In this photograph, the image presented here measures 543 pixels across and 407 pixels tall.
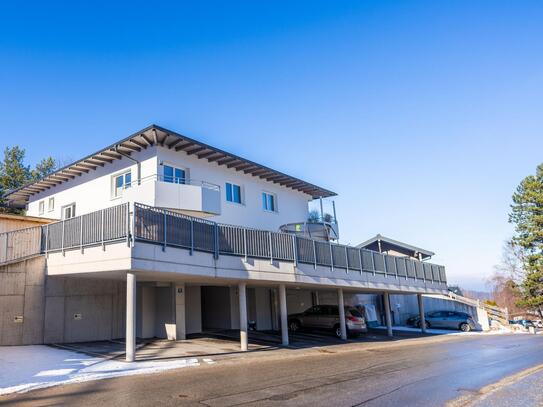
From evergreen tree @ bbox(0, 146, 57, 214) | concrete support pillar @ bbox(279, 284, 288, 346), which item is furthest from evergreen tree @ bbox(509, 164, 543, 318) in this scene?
evergreen tree @ bbox(0, 146, 57, 214)

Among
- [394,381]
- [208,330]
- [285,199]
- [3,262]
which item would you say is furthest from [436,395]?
[285,199]

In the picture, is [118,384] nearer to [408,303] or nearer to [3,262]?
[3,262]

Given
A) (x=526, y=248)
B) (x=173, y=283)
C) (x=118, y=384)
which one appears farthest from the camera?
(x=526, y=248)

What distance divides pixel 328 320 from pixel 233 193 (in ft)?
29.4

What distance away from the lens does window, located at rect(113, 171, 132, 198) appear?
851 inches

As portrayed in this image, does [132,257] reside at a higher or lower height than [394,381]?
higher

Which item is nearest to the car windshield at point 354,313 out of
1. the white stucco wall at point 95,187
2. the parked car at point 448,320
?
the parked car at point 448,320

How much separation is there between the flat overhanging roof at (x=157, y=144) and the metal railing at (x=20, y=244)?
5485mm

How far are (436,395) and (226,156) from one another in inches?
633

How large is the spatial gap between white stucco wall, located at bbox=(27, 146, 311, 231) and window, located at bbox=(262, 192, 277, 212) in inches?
8.5

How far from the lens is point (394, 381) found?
10.4m

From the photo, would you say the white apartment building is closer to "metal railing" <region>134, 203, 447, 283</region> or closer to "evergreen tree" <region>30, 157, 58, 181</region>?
"metal railing" <region>134, 203, 447, 283</region>

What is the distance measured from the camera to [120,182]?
22125 mm

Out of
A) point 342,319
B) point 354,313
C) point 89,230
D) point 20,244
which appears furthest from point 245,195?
point 20,244
